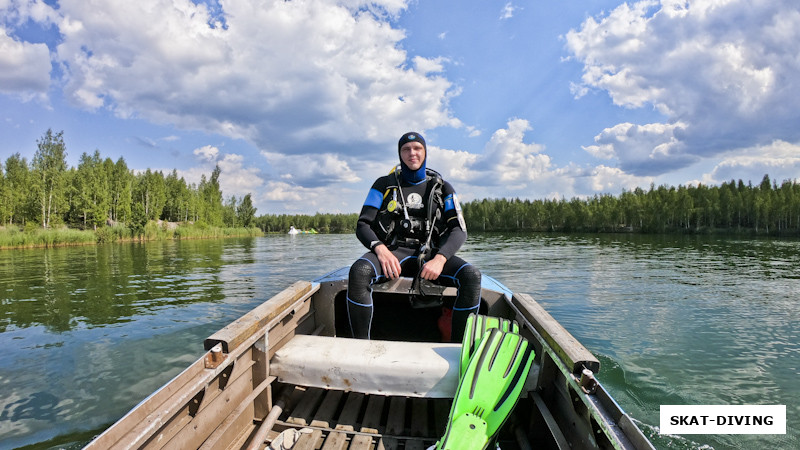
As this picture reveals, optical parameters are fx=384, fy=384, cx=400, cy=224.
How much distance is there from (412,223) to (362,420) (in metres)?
2.01

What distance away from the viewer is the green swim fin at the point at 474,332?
2760 mm

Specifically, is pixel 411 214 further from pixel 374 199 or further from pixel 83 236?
pixel 83 236

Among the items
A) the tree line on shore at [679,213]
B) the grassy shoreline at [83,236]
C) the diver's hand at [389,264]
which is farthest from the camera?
the tree line on shore at [679,213]

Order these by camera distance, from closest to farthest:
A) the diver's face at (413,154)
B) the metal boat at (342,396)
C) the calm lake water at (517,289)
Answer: the metal boat at (342,396)
the diver's face at (413,154)
the calm lake water at (517,289)

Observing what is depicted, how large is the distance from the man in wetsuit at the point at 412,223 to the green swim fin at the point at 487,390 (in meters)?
0.99

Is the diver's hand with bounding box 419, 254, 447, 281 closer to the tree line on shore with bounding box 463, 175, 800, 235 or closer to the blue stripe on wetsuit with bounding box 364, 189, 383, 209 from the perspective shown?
the blue stripe on wetsuit with bounding box 364, 189, 383, 209

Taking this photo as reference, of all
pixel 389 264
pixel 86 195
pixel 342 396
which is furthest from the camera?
pixel 86 195

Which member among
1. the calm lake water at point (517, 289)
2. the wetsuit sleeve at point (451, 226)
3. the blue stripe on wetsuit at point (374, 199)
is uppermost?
the blue stripe on wetsuit at point (374, 199)

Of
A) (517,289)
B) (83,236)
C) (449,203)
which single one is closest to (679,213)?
(517,289)

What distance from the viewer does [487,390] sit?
8.24ft

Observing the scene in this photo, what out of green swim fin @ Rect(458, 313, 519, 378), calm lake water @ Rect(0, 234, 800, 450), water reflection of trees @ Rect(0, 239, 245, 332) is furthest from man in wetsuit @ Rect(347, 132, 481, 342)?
water reflection of trees @ Rect(0, 239, 245, 332)

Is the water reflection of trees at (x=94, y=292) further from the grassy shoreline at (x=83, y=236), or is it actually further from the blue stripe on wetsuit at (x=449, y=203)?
the grassy shoreline at (x=83, y=236)

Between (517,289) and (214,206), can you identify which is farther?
(214,206)

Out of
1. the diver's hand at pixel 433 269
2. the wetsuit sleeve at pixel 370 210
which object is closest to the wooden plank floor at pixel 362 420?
the diver's hand at pixel 433 269
